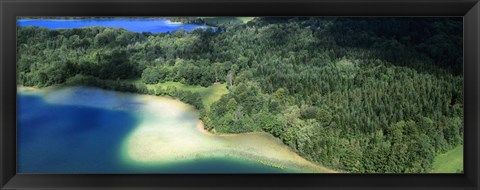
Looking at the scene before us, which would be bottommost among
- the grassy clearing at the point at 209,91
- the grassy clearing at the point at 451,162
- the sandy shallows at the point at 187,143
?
the grassy clearing at the point at 451,162

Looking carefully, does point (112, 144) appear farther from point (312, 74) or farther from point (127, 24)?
point (312, 74)

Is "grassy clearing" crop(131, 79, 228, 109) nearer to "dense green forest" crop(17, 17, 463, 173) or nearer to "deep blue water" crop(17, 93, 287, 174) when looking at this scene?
"dense green forest" crop(17, 17, 463, 173)

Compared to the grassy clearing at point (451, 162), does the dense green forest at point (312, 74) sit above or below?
above

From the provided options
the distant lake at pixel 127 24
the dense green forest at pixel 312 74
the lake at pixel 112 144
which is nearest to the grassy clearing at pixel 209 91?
the dense green forest at pixel 312 74

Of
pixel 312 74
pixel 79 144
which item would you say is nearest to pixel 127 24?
pixel 79 144

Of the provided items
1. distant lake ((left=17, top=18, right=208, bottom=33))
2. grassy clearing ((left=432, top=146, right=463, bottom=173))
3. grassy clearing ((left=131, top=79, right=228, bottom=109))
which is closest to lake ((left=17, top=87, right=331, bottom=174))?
grassy clearing ((left=131, top=79, right=228, bottom=109))
